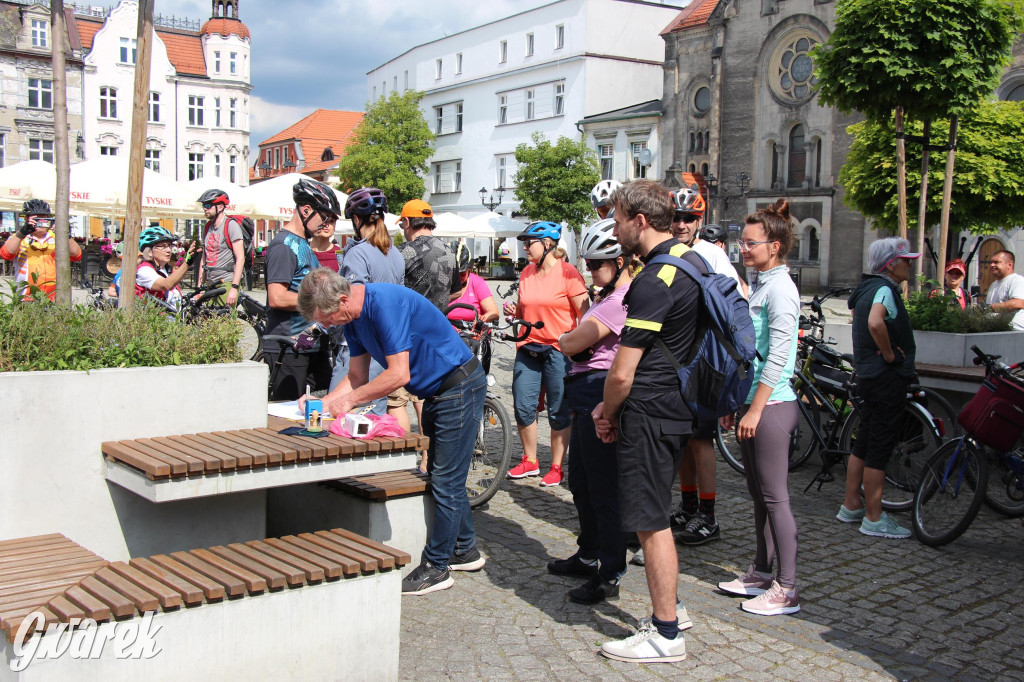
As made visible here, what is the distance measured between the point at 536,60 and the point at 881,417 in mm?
55847

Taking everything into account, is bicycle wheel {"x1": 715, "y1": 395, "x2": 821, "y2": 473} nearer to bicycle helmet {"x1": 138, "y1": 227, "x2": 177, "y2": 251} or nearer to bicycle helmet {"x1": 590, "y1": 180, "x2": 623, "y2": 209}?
bicycle helmet {"x1": 590, "y1": 180, "x2": 623, "y2": 209}

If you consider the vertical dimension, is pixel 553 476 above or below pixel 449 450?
below

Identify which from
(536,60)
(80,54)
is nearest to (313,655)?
(536,60)

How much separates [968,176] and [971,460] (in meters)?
22.0

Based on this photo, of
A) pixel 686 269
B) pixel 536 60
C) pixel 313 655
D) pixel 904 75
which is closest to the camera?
pixel 313 655

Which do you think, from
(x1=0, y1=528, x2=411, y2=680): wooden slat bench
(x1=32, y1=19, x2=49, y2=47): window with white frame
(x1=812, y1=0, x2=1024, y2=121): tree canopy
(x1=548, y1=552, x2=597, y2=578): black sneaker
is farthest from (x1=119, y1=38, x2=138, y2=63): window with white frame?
(x1=0, y1=528, x2=411, y2=680): wooden slat bench

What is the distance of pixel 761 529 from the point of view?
4988 millimetres

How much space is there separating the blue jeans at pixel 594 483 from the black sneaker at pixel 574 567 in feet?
0.15

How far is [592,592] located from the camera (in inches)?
188

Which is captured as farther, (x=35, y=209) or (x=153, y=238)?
(x=35, y=209)

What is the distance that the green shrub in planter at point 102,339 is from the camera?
4.30 m

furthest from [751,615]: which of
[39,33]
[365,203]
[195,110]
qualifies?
[195,110]

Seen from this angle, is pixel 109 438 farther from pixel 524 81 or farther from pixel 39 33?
pixel 39 33

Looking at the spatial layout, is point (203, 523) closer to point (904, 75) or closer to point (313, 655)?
point (313, 655)
